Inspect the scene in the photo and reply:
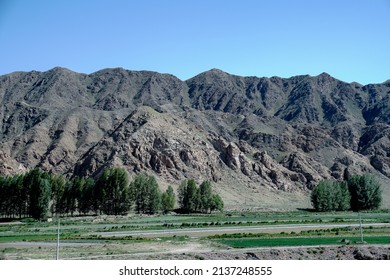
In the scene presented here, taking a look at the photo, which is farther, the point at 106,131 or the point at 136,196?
the point at 106,131

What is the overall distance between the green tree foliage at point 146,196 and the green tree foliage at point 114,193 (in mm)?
2588

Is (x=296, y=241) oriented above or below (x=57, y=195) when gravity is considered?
below

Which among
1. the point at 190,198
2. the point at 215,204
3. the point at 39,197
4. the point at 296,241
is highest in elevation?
the point at 39,197

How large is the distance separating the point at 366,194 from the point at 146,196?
191 ft

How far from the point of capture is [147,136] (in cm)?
15562

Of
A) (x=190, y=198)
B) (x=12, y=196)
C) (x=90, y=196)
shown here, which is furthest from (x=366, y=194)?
(x=12, y=196)

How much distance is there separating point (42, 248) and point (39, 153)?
469ft

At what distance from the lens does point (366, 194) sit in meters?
118

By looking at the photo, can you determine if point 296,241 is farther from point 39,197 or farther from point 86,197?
point 86,197

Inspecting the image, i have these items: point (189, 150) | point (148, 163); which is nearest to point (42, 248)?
point (148, 163)

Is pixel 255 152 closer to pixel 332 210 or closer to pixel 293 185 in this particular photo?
pixel 293 185

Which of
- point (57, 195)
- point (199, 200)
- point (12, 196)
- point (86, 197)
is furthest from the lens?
point (199, 200)
